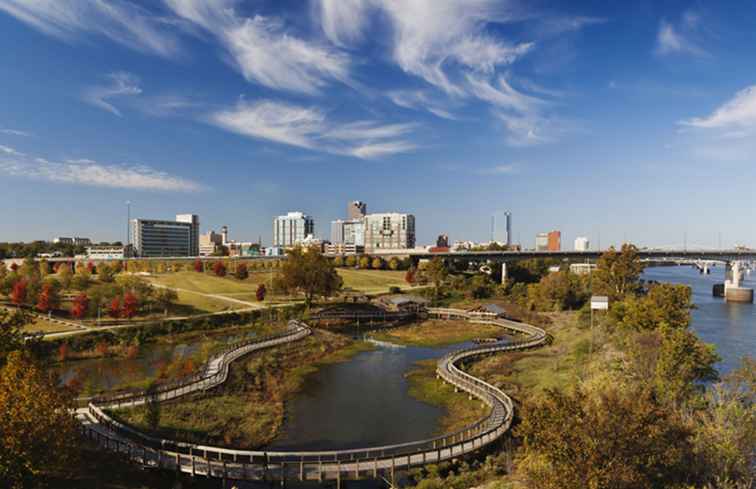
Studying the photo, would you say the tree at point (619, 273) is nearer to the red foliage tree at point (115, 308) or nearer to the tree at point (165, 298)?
the tree at point (165, 298)

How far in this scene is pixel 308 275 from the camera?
91625mm

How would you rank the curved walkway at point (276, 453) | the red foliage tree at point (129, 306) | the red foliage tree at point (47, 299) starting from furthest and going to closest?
the red foliage tree at point (129, 306) < the red foliage tree at point (47, 299) < the curved walkway at point (276, 453)

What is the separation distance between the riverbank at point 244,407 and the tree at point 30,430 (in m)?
11.6

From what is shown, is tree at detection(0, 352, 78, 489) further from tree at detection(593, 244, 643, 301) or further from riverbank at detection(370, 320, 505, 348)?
tree at detection(593, 244, 643, 301)

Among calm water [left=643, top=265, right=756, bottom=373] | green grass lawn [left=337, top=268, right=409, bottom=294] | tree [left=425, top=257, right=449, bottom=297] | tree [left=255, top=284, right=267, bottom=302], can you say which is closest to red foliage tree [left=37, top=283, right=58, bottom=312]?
tree [left=255, top=284, right=267, bottom=302]

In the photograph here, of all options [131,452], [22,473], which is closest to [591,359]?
[131,452]

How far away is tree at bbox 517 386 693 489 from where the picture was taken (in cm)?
1731

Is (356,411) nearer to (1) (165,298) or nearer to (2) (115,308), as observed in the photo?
(2) (115,308)

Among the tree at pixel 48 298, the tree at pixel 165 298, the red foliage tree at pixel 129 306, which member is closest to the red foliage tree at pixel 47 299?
the tree at pixel 48 298

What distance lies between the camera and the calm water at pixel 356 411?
34031 millimetres

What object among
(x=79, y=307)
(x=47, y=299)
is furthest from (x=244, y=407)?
(x=47, y=299)

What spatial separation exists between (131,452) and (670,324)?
172 ft

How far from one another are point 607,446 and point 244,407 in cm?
3034

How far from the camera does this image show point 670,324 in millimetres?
52344
